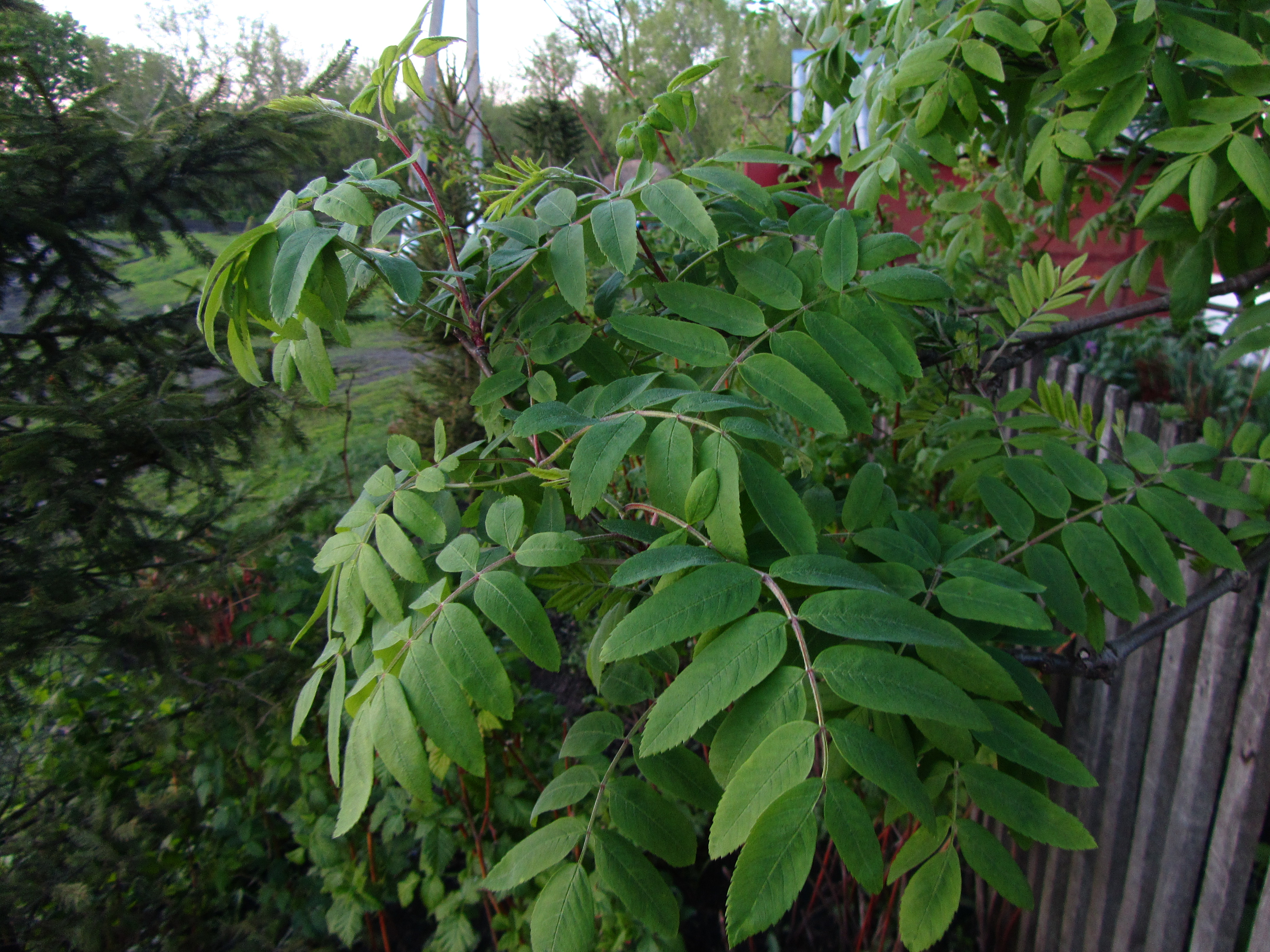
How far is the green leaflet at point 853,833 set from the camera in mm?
582

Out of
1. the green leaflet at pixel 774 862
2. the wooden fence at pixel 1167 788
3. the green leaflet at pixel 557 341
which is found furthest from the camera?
the wooden fence at pixel 1167 788

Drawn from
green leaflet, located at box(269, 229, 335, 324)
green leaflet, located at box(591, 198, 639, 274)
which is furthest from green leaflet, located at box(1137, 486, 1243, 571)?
green leaflet, located at box(269, 229, 335, 324)

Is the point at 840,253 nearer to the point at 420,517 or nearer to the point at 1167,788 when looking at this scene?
the point at 420,517

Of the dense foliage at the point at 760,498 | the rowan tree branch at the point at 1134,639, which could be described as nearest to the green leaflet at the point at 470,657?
the dense foliage at the point at 760,498

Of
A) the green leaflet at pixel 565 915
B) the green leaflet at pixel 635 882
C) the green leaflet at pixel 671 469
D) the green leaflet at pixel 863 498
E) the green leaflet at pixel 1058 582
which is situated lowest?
the green leaflet at pixel 565 915

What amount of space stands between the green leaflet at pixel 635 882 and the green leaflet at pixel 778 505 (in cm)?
40

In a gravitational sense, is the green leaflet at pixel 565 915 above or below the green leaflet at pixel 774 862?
below

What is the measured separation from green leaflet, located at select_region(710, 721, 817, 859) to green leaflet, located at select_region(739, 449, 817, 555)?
212 millimetres

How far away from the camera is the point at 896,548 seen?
93 cm

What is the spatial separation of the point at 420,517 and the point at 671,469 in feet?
1.13

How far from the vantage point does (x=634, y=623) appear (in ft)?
2.24

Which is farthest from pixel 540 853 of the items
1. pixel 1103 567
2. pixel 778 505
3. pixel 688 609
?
pixel 1103 567

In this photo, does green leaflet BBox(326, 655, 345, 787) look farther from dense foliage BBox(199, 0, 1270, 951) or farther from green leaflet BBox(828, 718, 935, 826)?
green leaflet BBox(828, 718, 935, 826)

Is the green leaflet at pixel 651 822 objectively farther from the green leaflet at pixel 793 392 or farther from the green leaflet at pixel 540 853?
the green leaflet at pixel 793 392
